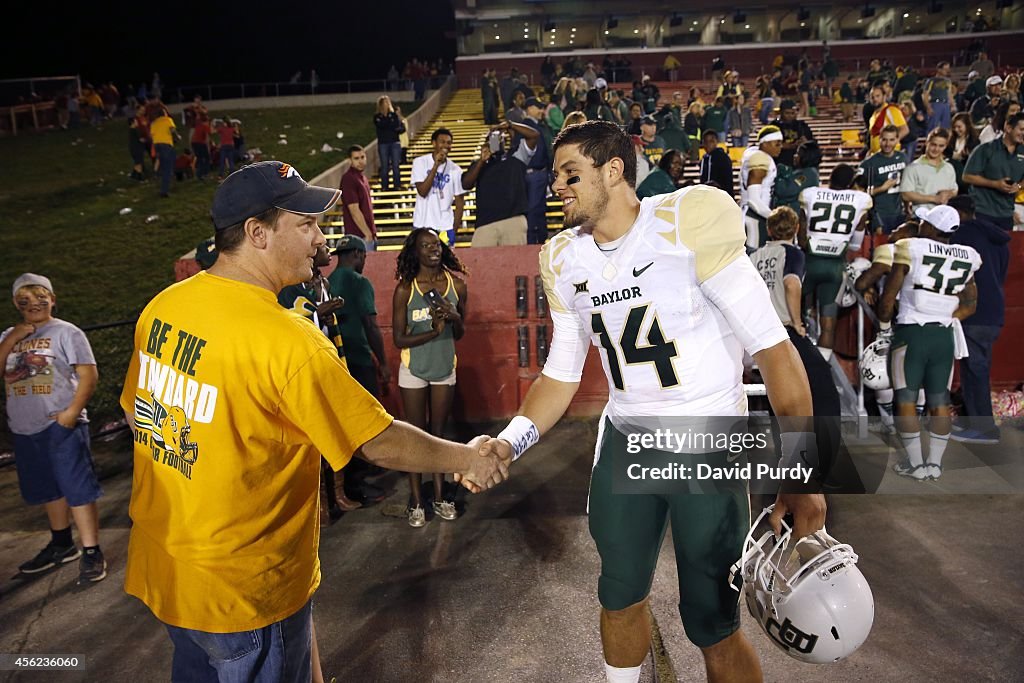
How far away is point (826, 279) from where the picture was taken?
797 centimetres

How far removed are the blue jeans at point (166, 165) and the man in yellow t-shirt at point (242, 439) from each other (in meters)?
17.5

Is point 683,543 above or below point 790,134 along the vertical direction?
below

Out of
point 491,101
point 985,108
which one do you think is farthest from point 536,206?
point 491,101

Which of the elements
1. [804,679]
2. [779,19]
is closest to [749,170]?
[804,679]

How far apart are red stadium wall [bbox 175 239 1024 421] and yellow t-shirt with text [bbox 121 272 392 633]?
5391 mm

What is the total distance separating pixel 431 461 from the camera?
9.80ft

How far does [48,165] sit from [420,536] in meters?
23.2

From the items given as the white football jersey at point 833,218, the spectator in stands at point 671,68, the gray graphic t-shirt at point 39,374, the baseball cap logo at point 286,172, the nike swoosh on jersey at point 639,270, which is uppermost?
the spectator in stands at point 671,68

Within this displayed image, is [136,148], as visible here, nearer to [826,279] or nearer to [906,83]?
[826,279]

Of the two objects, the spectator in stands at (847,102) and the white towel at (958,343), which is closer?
the white towel at (958,343)

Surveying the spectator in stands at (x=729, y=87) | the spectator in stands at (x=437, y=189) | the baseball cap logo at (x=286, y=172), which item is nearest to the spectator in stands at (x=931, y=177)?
the spectator in stands at (x=437, y=189)

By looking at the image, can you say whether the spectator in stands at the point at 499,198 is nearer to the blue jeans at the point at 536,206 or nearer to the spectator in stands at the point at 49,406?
the blue jeans at the point at 536,206

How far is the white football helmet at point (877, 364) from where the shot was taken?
23.3 feet

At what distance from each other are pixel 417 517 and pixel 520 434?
279 centimetres
